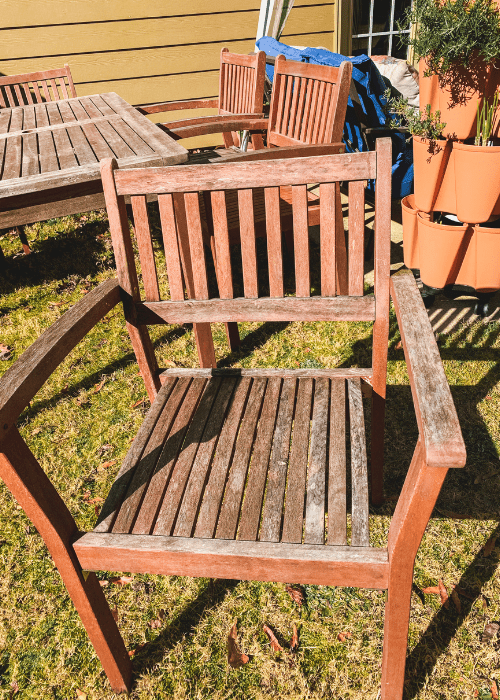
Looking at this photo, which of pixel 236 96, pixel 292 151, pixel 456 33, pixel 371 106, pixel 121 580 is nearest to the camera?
pixel 121 580

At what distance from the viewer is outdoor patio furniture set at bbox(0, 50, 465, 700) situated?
1.10 metres

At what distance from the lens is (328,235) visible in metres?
1.53

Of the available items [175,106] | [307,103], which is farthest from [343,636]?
[175,106]

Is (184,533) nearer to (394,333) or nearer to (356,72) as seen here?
(394,333)

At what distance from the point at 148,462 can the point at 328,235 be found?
86 cm

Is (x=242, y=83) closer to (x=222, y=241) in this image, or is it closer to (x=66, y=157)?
(x=66, y=157)

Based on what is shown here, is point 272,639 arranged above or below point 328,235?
below

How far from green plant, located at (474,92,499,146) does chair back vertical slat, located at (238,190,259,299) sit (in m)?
1.38

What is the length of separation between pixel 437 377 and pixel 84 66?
5374 mm

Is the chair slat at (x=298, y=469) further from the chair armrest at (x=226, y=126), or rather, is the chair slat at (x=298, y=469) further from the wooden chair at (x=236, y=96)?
the wooden chair at (x=236, y=96)

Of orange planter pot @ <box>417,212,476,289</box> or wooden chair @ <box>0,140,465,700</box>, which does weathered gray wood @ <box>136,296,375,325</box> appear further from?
orange planter pot @ <box>417,212,476,289</box>

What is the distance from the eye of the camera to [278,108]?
121 inches

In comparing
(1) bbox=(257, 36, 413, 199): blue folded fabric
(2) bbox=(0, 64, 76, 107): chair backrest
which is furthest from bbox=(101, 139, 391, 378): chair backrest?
(2) bbox=(0, 64, 76, 107): chair backrest

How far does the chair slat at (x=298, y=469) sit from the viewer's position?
121 centimetres
